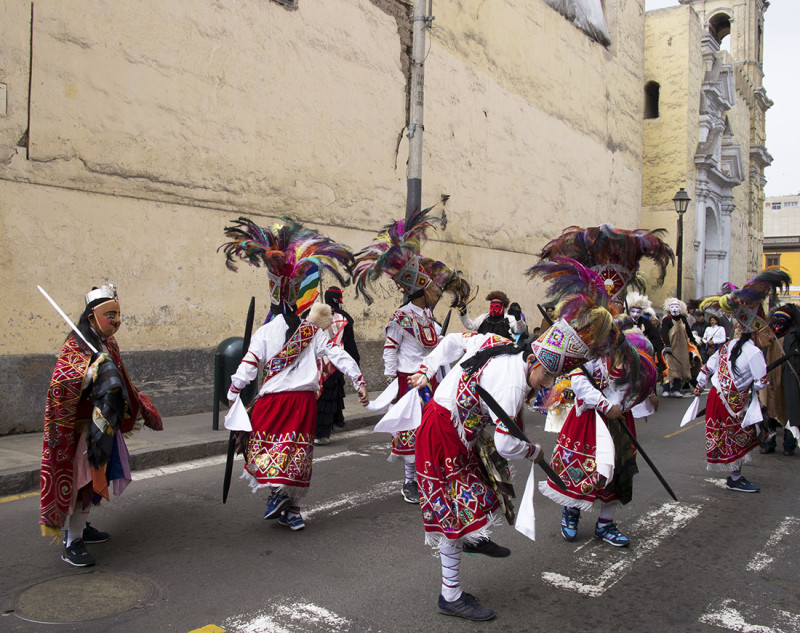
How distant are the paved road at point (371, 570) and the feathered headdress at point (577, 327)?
1388mm

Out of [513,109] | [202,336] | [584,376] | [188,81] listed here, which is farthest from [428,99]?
[584,376]

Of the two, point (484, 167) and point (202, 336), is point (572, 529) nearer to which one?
point (202, 336)

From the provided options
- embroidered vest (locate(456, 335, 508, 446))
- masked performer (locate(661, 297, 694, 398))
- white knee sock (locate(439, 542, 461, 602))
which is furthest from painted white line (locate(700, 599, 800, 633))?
masked performer (locate(661, 297, 694, 398))

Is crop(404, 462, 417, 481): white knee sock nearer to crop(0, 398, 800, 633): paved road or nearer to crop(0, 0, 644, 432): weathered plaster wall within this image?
crop(0, 398, 800, 633): paved road

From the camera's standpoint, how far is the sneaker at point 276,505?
17.2 feet

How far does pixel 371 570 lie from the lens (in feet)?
14.5

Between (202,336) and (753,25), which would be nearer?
(202,336)

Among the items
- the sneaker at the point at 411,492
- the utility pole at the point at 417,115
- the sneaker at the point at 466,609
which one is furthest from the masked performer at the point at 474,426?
the utility pole at the point at 417,115

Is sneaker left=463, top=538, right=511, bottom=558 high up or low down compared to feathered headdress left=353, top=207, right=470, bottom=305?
down

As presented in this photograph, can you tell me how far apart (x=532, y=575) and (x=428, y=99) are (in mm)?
11800

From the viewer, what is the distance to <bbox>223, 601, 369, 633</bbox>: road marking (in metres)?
3.60

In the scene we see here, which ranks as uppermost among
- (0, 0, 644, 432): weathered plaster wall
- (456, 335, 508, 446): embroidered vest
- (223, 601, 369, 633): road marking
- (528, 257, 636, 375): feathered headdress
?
(0, 0, 644, 432): weathered plaster wall

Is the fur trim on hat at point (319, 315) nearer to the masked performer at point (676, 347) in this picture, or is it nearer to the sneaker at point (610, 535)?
the sneaker at point (610, 535)

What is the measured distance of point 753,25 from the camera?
3522cm
